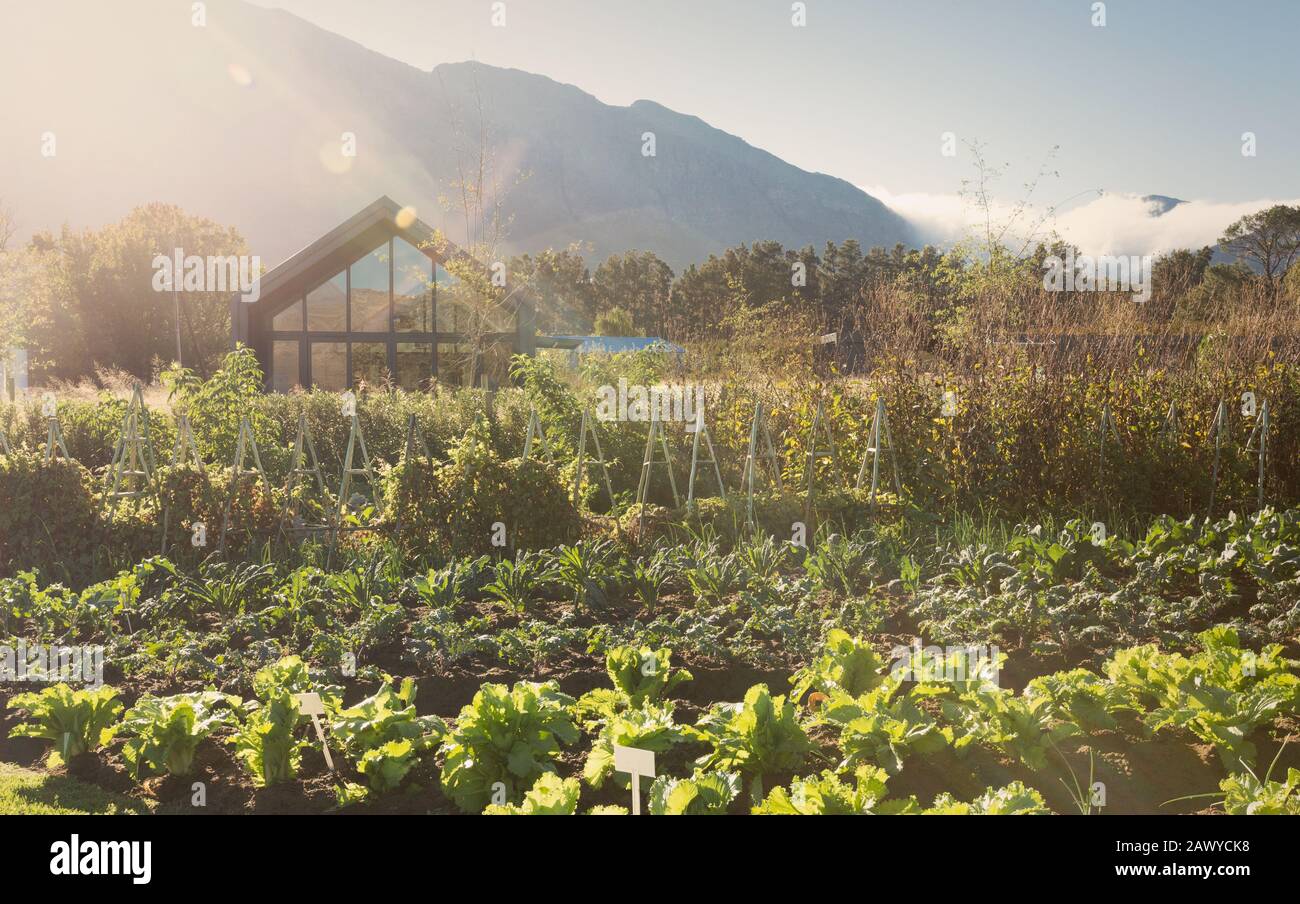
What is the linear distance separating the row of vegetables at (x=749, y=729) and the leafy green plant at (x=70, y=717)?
0.22 ft

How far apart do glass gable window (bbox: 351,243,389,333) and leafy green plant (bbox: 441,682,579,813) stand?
68.7 feet

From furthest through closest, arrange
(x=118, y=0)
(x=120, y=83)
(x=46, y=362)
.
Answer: (x=120, y=83) < (x=118, y=0) < (x=46, y=362)

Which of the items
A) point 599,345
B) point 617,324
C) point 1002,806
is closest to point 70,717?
point 1002,806

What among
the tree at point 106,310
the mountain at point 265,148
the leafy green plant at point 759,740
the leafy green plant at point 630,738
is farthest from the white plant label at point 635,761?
the mountain at point 265,148

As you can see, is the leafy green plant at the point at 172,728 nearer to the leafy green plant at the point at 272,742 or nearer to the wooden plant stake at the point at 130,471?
the leafy green plant at the point at 272,742

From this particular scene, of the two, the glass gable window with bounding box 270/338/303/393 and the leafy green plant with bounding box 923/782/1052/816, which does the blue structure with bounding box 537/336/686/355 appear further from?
the leafy green plant with bounding box 923/782/1052/816

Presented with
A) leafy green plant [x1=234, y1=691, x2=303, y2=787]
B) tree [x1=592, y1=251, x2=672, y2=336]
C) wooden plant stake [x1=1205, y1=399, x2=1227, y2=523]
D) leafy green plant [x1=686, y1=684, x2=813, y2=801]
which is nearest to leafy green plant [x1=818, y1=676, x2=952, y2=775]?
leafy green plant [x1=686, y1=684, x2=813, y2=801]

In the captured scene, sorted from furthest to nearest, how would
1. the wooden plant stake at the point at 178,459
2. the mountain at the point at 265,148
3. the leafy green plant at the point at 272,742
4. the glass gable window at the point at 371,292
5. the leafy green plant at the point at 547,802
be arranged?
1. the mountain at the point at 265,148
2. the glass gable window at the point at 371,292
3. the wooden plant stake at the point at 178,459
4. the leafy green plant at the point at 272,742
5. the leafy green plant at the point at 547,802

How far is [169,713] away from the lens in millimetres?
3500

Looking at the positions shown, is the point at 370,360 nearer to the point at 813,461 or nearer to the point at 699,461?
the point at 699,461

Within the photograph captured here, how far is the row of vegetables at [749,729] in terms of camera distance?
297 centimetres
